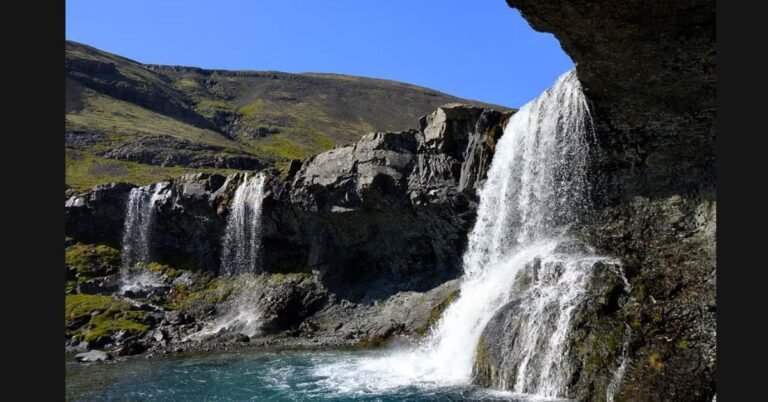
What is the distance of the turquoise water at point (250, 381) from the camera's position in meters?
25.7

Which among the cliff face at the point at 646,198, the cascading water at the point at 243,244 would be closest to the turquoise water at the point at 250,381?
the cliff face at the point at 646,198

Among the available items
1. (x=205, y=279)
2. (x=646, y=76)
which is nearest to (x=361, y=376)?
(x=646, y=76)

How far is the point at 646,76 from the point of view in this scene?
86.7 ft

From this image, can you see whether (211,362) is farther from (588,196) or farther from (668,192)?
(668,192)

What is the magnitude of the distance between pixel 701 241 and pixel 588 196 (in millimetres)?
7588

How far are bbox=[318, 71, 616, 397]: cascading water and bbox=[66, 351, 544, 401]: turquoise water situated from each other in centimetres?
74

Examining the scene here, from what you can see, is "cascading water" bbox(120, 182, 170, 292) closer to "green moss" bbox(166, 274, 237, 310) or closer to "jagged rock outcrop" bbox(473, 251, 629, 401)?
"green moss" bbox(166, 274, 237, 310)

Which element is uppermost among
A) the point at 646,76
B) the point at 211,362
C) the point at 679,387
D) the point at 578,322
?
the point at 646,76

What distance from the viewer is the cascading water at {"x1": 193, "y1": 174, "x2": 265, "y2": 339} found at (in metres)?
57.1

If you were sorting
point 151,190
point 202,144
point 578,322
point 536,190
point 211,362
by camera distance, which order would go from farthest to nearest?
1. point 202,144
2. point 151,190
3. point 211,362
4. point 536,190
5. point 578,322

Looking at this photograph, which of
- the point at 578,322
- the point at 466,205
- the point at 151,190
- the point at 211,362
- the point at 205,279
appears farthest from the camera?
the point at 151,190

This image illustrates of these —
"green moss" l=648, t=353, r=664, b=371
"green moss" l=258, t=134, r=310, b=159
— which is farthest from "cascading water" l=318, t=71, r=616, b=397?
"green moss" l=258, t=134, r=310, b=159

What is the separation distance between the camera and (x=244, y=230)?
204 feet

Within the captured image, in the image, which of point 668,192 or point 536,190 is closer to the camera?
point 668,192
